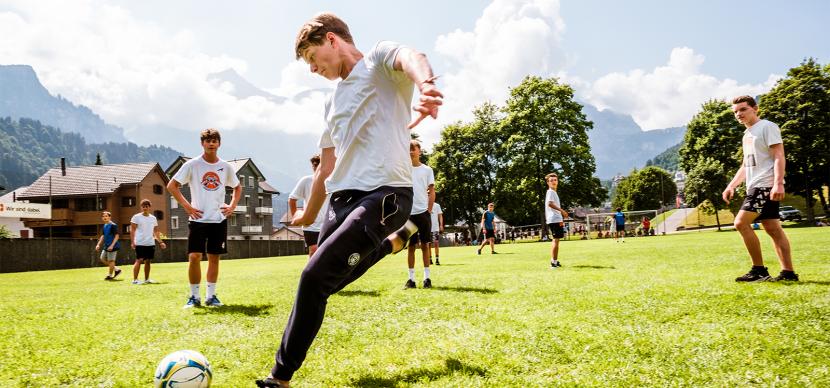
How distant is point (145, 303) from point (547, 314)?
6.62 metres

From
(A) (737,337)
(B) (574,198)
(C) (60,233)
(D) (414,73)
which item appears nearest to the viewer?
(D) (414,73)

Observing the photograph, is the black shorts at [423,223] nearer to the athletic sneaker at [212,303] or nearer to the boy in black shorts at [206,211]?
the boy in black shorts at [206,211]

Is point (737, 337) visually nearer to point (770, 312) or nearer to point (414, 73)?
point (770, 312)

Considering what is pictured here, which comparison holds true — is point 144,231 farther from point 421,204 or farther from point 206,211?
point 421,204

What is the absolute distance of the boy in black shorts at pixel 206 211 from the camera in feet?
24.9

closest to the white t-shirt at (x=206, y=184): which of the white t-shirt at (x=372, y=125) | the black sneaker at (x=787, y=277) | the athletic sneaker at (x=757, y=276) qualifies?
the white t-shirt at (x=372, y=125)

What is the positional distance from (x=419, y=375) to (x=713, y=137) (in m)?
69.5

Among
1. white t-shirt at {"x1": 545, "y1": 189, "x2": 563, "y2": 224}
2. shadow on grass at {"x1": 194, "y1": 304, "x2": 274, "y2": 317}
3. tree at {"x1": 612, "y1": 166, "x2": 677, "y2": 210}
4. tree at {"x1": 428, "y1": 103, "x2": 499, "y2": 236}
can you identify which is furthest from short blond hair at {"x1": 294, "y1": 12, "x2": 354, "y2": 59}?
tree at {"x1": 612, "y1": 166, "x2": 677, "y2": 210}

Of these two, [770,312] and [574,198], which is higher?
[574,198]

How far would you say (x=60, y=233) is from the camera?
6206 cm

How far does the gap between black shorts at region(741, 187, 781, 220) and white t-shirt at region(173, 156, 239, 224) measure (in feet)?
26.2

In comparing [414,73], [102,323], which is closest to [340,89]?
[414,73]

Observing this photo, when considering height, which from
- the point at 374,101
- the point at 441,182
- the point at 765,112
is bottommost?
the point at 374,101

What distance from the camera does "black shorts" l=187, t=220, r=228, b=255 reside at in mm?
7629
